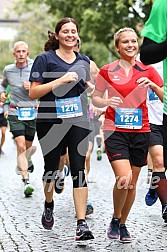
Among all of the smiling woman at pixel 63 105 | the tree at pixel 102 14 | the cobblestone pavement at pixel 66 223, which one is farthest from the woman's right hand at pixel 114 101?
the tree at pixel 102 14

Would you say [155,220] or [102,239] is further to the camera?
[155,220]

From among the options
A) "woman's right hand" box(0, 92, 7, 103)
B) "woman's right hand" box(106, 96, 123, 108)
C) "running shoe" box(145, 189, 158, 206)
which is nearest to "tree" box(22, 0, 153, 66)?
"woman's right hand" box(0, 92, 7, 103)

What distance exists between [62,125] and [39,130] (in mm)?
238

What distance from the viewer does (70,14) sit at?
91.1 ft

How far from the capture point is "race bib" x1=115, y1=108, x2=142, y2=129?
6137 millimetres

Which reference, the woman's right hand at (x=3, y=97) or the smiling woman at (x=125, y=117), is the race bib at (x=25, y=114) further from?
the smiling woman at (x=125, y=117)

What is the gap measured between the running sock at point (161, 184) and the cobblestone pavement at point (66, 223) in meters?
0.25

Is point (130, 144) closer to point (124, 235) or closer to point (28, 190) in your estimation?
point (124, 235)

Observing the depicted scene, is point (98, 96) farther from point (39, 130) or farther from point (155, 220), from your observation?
point (155, 220)

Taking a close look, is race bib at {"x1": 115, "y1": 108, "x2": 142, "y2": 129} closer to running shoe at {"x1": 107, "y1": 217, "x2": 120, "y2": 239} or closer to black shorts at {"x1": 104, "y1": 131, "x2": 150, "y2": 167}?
black shorts at {"x1": 104, "y1": 131, "x2": 150, "y2": 167}

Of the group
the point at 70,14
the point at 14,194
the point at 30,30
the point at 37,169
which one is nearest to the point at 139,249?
the point at 14,194

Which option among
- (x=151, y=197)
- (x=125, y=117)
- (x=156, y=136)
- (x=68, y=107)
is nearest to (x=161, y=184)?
(x=151, y=197)

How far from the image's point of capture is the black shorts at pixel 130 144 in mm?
6086

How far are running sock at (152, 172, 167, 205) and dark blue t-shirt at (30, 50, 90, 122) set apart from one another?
4.36 ft
